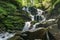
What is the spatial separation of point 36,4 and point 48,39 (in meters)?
19.3

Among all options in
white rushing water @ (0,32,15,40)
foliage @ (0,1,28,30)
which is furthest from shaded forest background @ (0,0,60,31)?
white rushing water @ (0,32,15,40)

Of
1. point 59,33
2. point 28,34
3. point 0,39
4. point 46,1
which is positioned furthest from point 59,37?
point 46,1

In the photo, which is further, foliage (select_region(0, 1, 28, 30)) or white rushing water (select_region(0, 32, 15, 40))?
foliage (select_region(0, 1, 28, 30))

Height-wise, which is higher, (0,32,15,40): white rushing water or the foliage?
the foliage

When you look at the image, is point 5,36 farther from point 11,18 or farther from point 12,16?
point 12,16

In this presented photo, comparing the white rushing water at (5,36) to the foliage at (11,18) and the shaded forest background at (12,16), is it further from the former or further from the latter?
the foliage at (11,18)

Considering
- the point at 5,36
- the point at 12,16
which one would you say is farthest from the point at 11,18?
the point at 5,36

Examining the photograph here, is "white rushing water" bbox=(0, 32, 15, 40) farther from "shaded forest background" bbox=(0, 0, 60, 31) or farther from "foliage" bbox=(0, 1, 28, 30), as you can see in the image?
"foliage" bbox=(0, 1, 28, 30)

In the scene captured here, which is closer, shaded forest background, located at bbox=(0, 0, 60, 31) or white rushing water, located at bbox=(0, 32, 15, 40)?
white rushing water, located at bbox=(0, 32, 15, 40)

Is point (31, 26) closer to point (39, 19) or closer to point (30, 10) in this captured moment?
point (39, 19)

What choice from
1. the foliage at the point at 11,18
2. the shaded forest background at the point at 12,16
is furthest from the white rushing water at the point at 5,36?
the foliage at the point at 11,18

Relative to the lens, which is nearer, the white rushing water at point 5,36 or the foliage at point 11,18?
the white rushing water at point 5,36

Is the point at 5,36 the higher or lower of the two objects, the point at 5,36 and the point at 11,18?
the lower

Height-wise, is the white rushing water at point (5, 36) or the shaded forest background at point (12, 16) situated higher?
the shaded forest background at point (12, 16)
